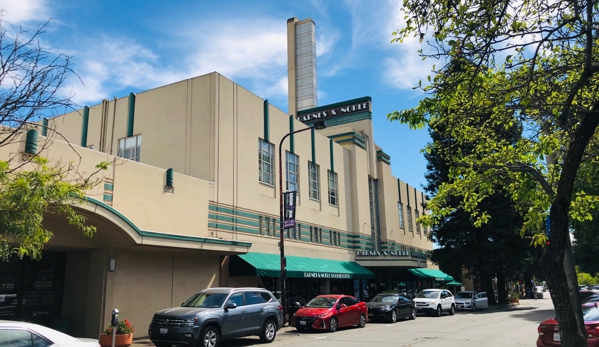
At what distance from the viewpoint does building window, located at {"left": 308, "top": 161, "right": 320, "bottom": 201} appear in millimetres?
30688

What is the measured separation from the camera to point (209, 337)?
13.7 meters

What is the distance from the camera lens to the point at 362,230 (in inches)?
1401

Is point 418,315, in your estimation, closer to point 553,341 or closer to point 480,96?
point 553,341

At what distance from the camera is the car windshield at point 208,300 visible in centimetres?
1466

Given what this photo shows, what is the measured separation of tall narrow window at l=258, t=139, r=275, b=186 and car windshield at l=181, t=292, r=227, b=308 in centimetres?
1118

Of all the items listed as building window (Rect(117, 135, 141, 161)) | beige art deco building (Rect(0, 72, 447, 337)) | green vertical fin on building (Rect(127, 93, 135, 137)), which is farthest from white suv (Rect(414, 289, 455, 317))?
green vertical fin on building (Rect(127, 93, 135, 137))

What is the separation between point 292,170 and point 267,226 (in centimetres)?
448

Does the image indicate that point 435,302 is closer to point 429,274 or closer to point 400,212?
point 429,274

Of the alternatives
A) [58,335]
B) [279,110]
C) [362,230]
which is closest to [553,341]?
[58,335]

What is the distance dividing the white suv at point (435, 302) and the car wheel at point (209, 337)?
18.2 meters

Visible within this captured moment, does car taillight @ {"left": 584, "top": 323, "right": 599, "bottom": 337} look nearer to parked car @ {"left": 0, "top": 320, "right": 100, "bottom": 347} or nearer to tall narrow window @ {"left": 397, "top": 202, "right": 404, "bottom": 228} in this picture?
parked car @ {"left": 0, "top": 320, "right": 100, "bottom": 347}

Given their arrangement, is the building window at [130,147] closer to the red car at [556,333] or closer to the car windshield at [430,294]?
the car windshield at [430,294]

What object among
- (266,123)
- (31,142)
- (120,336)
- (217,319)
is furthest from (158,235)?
(266,123)

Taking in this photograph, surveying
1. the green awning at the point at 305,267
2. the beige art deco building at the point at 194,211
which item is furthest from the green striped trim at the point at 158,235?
the green awning at the point at 305,267
